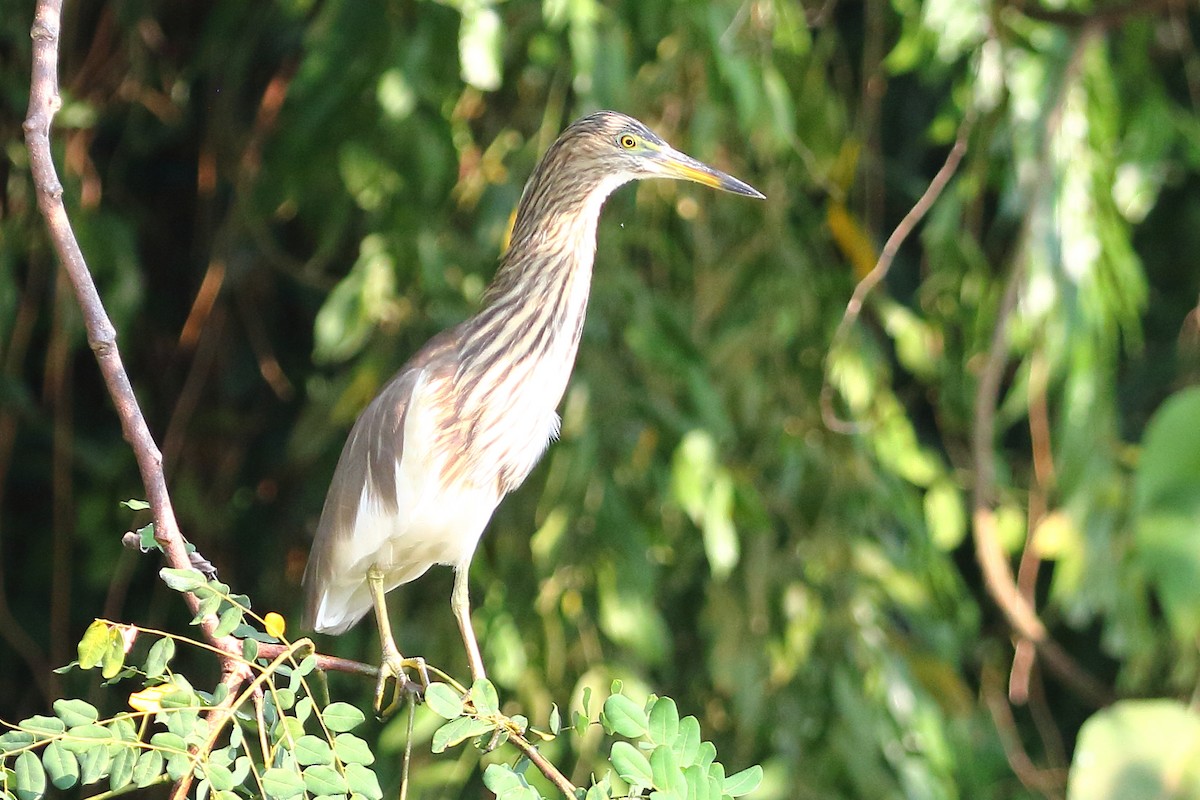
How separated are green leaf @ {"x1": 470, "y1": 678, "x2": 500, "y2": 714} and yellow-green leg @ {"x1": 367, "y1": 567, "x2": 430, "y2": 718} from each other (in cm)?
23

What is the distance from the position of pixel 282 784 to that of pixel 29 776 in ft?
0.56

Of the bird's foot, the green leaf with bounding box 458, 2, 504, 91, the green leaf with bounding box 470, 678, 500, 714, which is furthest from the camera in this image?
the green leaf with bounding box 458, 2, 504, 91

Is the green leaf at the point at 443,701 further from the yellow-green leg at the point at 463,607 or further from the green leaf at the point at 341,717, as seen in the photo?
the yellow-green leg at the point at 463,607

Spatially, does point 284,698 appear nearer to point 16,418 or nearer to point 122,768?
point 122,768

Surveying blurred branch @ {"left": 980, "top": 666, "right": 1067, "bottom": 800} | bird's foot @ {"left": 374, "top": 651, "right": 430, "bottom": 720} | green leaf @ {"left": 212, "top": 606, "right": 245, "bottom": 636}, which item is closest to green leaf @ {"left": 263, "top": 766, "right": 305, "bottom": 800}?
green leaf @ {"left": 212, "top": 606, "right": 245, "bottom": 636}

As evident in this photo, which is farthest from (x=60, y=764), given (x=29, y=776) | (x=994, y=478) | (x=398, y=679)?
(x=994, y=478)

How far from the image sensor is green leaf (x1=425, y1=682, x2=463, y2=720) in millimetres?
1245

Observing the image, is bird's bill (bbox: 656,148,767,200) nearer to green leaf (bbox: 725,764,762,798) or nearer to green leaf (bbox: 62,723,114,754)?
green leaf (bbox: 725,764,762,798)

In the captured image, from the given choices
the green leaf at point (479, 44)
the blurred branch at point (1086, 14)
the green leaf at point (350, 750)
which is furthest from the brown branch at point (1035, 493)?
the green leaf at point (350, 750)

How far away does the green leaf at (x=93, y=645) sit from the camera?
3.64 feet

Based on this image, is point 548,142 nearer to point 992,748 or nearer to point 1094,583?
point 1094,583

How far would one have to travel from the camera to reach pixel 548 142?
2.28m

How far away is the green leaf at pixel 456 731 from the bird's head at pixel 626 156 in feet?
2.96

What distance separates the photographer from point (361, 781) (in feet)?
3.70
